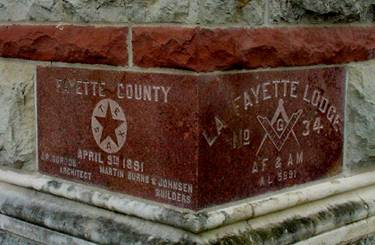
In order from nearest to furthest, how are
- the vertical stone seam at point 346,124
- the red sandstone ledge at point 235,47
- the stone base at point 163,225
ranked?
the red sandstone ledge at point 235,47 → the stone base at point 163,225 → the vertical stone seam at point 346,124

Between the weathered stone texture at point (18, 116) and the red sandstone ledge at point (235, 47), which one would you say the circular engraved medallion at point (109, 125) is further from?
the weathered stone texture at point (18, 116)

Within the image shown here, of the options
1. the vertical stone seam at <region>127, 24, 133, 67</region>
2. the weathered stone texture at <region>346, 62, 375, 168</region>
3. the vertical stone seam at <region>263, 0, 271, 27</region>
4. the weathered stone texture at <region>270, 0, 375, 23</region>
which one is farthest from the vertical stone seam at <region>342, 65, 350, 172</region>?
the vertical stone seam at <region>127, 24, 133, 67</region>

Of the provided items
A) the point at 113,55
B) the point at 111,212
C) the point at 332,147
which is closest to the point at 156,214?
the point at 111,212

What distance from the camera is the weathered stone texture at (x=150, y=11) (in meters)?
1.92

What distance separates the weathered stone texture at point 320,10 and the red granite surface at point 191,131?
0.16 meters

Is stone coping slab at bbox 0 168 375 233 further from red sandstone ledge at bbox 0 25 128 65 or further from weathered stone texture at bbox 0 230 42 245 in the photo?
red sandstone ledge at bbox 0 25 128 65

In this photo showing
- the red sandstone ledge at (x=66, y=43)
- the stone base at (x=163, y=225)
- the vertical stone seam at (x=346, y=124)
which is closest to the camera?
the stone base at (x=163, y=225)

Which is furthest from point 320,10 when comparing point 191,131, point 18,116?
point 18,116

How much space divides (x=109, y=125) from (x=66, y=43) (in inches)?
12.0

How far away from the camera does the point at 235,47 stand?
76.7 inches

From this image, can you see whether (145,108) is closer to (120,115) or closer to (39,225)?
(120,115)

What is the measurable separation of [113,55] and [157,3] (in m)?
0.22

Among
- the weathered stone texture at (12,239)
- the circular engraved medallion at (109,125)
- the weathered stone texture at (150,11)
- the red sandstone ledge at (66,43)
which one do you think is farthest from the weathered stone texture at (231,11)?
the weathered stone texture at (12,239)

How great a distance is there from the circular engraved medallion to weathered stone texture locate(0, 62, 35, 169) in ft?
1.06
